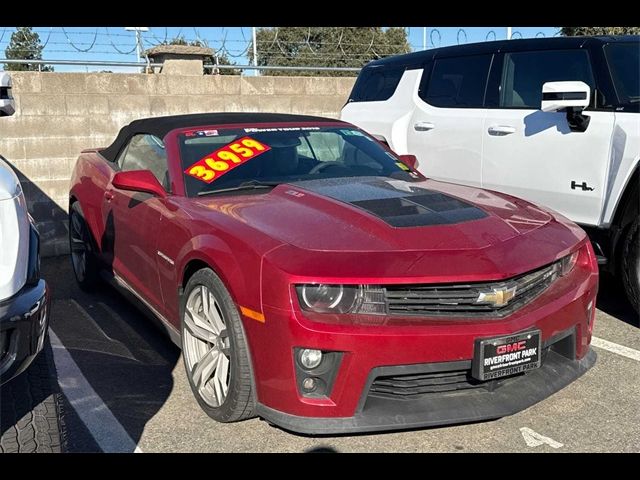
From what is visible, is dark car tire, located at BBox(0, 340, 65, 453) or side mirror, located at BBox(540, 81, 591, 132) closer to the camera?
dark car tire, located at BBox(0, 340, 65, 453)

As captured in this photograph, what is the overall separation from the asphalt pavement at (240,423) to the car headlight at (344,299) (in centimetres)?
70

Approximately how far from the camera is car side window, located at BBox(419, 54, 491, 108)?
586cm

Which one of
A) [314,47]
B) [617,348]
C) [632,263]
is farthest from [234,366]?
[314,47]

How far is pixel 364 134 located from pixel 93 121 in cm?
381

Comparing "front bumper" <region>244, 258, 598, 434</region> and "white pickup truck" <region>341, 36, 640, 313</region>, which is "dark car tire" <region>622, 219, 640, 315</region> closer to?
"white pickup truck" <region>341, 36, 640, 313</region>

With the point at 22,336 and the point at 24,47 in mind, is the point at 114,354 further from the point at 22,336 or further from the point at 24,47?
the point at 24,47

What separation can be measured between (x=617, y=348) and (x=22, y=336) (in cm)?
A: 342

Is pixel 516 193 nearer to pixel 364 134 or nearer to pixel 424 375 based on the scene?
pixel 364 134

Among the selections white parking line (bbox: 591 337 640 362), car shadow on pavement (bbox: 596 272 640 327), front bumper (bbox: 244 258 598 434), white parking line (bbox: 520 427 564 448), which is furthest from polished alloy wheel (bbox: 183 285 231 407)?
car shadow on pavement (bbox: 596 272 640 327)

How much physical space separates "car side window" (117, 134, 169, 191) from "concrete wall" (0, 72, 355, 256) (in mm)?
2445

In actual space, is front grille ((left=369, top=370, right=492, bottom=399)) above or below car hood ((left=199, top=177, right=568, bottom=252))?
below

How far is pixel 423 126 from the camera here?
621cm

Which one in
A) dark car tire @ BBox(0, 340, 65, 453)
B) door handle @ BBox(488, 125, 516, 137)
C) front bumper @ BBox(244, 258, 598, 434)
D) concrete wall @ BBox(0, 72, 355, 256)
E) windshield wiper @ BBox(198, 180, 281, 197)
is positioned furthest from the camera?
concrete wall @ BBox(0, 72, 355, 256)
